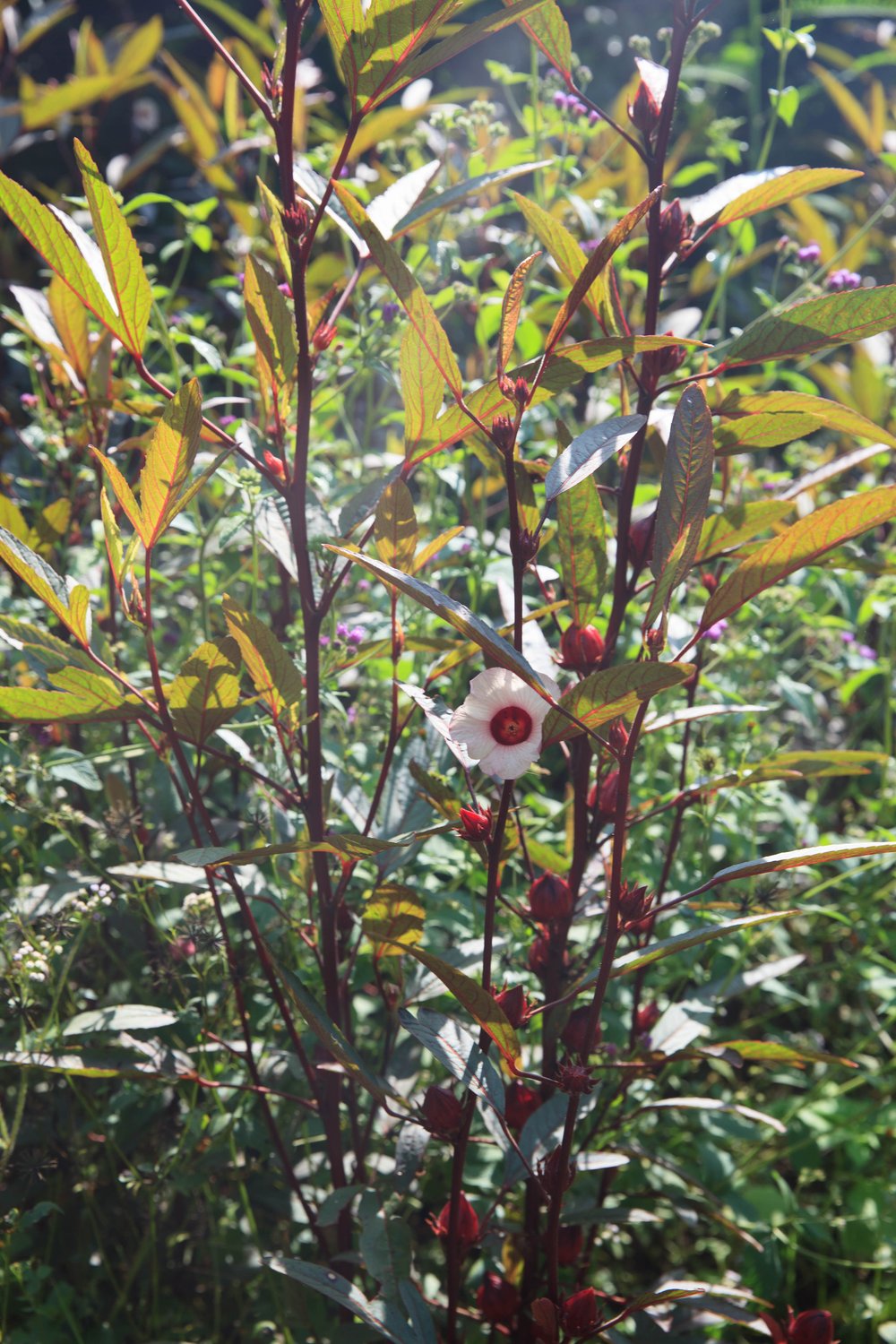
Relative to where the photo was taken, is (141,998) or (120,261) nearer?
(120,261)

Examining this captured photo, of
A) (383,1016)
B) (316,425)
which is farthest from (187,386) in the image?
(383,1016)

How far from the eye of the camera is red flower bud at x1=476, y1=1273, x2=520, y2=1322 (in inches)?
33.6

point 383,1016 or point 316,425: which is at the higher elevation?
point 316,425

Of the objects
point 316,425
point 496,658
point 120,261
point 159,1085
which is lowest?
point 159,1085

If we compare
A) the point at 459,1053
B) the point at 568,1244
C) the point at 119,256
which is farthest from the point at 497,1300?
→ the point at 119,256

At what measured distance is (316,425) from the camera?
1233 millimetres

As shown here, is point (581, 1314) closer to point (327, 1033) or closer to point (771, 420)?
point (327, 1033)

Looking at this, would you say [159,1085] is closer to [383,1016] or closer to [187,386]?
[383,1016]

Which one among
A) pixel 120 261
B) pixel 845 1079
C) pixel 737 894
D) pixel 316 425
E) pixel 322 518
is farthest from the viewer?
pixel 845 1079

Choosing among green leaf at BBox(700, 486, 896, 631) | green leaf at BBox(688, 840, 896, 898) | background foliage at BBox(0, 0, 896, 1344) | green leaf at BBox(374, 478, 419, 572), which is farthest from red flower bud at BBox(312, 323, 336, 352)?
green leaf at BBox(688, 840, 896, 898)

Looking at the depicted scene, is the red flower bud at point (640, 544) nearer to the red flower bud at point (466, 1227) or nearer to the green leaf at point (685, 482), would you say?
the green leaf at point (685, 482)

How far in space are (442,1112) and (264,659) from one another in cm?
33

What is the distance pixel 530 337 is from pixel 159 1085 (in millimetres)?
885

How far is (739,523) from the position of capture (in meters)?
0.81
